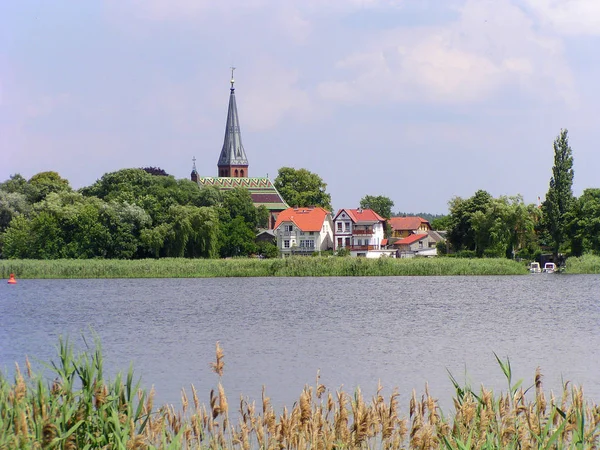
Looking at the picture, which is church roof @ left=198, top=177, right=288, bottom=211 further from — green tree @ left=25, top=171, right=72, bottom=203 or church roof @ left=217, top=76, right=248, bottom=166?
green tree @ left=25, top=171, right=72, bottom=203

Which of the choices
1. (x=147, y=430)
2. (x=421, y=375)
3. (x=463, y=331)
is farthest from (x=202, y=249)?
(x=147, y=430)

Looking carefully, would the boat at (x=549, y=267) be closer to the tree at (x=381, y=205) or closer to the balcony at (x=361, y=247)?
the balcony at (x=361, y=247)

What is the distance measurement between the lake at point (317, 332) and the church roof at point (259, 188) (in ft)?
215

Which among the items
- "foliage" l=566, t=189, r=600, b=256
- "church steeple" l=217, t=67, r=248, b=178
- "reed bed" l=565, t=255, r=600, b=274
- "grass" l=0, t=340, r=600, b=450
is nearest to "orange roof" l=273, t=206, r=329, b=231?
"foliage" l=566, t=189, r=600, b=256

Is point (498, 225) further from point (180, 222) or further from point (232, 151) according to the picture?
point (232, 151)

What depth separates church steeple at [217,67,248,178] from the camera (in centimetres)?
14950

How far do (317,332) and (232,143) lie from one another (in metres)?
124

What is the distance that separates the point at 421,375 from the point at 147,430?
10881 mm

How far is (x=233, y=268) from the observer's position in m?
61.1

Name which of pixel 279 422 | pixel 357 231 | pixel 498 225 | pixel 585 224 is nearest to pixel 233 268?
pixel 498 225

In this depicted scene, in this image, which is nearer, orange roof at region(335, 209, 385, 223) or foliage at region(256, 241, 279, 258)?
foliage at region(256, 241, 279, 258)

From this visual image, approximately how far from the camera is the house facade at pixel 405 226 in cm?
13075

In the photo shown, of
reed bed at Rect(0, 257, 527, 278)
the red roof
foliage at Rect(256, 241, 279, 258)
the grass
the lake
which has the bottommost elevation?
the lake

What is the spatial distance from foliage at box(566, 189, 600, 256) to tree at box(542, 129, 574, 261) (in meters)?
0.55
